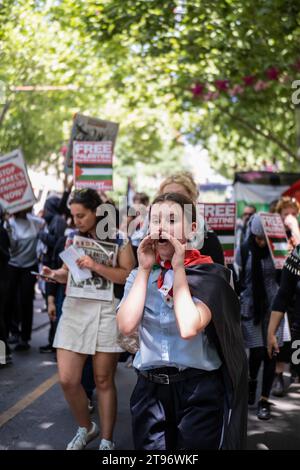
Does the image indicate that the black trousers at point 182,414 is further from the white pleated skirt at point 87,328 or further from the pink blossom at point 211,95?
the pink blossom at point 211,95

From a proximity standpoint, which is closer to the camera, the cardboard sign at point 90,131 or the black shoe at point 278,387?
the black shoe at point 278,387

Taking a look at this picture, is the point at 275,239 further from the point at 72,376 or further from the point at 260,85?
the point at 260,85

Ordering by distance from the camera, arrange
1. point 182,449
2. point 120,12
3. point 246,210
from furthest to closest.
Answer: point 246,210
point 120,12
point 182,449

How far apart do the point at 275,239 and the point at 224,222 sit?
0.68 metres

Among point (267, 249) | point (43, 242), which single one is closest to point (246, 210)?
point (43, 242)

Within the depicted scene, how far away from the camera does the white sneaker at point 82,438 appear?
5.07 meters

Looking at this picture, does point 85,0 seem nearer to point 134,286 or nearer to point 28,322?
point 28,322

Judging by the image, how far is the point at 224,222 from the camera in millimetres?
7285

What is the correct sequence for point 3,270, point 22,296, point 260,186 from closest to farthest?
point 3,270
point 22,296
point 260,186

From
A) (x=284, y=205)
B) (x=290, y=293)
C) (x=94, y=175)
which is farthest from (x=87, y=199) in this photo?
(x=94, y=175)

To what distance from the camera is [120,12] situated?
11211 mm

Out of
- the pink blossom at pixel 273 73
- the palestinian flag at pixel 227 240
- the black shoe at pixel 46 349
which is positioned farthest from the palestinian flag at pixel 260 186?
the palestinian flag at pixel 227 240

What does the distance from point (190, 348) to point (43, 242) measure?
21.3ft

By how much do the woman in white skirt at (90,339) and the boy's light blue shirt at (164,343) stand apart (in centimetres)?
162
